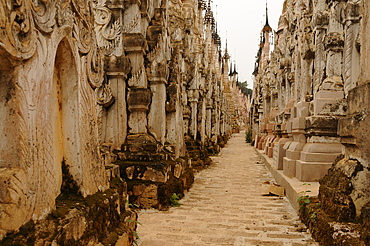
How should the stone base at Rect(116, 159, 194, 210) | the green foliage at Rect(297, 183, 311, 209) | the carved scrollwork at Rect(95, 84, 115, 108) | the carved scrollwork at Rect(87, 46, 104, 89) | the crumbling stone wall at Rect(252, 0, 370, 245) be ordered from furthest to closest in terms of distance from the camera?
the carved scrollwork at Rect(95, 84, 115, 108), the stone base at Rect(116, 159, 194, 210), the green foliage at Rect(297, 183, 311, 209), the crumbling stone wall at Rect(252, 0, 370, 245), the carved scrollwork at Rect(87, 46, 104, 89)

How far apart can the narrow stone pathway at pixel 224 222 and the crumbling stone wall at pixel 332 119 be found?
451mm

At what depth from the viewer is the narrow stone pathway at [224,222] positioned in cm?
417

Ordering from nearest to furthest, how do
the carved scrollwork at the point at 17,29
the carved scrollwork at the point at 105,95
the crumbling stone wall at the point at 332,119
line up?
the carved scrollwork at the point at 17,29
the crumbling stone wall at the point at 332,119
the carved scrollwork at the point at 105,95

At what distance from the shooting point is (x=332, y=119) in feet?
21.8

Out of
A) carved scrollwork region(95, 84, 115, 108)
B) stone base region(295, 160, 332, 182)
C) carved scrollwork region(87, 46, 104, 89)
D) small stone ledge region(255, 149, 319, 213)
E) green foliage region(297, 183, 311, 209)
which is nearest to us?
carved scrollwork region(87, 46, 104, 89)

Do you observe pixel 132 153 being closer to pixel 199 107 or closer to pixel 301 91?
pixel 301 91

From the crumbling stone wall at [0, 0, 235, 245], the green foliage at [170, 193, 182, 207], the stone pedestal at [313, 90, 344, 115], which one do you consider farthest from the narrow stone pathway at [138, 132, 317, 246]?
the stone pedestal at [313, 90, 344, 115]

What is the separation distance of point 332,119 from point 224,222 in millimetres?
3275

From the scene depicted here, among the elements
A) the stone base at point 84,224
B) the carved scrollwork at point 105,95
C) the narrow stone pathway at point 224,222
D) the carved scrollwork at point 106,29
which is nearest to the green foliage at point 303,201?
the narrow stone pathway at point 224,222

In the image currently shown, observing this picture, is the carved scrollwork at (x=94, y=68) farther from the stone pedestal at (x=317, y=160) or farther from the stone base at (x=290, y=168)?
the stone base at (x=290, y=168)

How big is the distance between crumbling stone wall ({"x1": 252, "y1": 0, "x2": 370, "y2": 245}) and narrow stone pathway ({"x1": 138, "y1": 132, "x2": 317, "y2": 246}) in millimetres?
451

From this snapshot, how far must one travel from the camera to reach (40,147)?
233 centimetres

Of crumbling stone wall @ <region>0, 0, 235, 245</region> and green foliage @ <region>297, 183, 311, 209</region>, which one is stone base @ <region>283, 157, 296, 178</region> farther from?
crumbling stone wall @ <region>0, 0, 235, 245</region>

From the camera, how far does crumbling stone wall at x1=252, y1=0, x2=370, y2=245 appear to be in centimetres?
345
